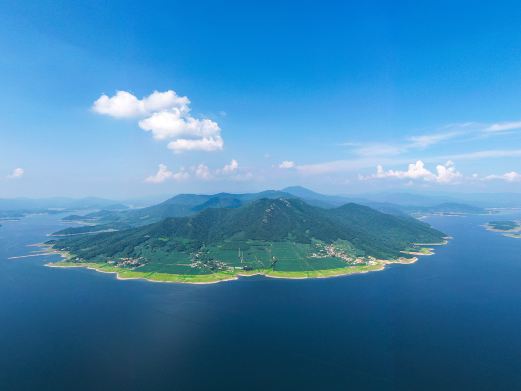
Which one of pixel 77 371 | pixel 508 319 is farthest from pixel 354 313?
pixel 77 371

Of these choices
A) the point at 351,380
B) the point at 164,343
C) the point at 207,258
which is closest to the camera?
the point at 351,380

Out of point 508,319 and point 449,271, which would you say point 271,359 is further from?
point 449,271

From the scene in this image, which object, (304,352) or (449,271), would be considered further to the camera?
(449,271)

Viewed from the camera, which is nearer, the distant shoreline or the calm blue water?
the calm blue water

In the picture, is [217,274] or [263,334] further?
[217,274]

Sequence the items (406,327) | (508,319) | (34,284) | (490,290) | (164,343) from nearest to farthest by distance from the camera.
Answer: (164,343)
(406,327)
(508,319)
(490,290)
(34,284)

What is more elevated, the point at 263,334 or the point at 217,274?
the point at 263,334

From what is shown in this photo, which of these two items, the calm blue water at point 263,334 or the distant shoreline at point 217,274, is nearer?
the calm blue water at point 263,334
